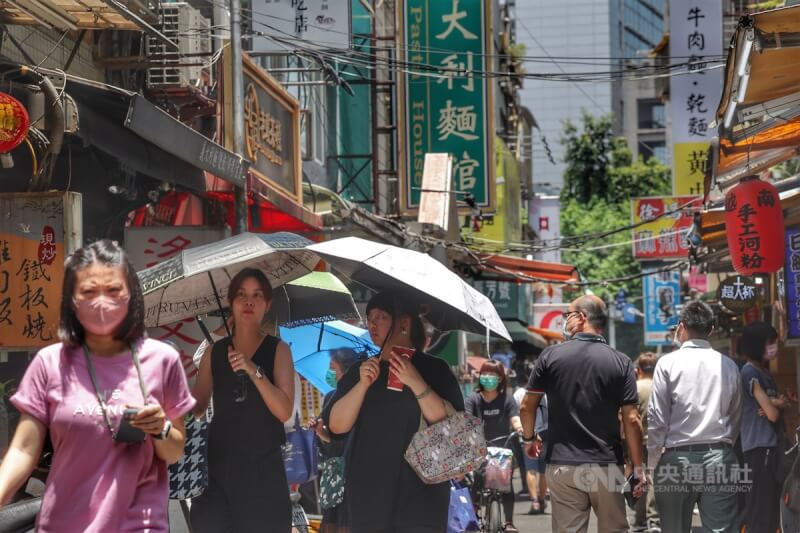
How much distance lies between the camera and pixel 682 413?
8594mm

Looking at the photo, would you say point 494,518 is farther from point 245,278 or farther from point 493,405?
point 245,278

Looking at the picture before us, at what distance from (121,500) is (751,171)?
9.81 m

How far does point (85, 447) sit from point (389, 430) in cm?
284

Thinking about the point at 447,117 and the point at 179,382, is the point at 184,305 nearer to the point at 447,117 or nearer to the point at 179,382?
the point at 179,382

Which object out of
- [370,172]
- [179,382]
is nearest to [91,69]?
[179,382]

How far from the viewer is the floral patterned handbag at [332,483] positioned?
6887 millimetres

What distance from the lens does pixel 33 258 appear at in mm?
9914

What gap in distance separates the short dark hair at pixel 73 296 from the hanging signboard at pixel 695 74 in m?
18.0

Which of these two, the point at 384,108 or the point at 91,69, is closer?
the point at 91,69

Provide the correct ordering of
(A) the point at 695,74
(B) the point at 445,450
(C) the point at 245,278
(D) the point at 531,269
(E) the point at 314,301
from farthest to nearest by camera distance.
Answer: (D) the point at 531,269 → (A) the point at 695,74 → (E) the point at 314,301 → (B) the point at 445,450 → (C) the point at 245,278

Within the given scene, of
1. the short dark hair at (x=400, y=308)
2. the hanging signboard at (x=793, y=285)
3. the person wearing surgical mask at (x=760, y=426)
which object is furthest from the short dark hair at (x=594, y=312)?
the hanging signboard at (x=793, y=285)

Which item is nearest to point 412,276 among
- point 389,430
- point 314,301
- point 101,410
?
point 389,430

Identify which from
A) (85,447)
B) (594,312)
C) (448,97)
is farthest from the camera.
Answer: (448,97)

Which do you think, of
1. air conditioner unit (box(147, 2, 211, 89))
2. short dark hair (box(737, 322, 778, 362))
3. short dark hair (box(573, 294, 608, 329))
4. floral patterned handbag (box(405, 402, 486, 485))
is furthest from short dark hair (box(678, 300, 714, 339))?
air conditioner unit (box(147, 2, 211, 89))
